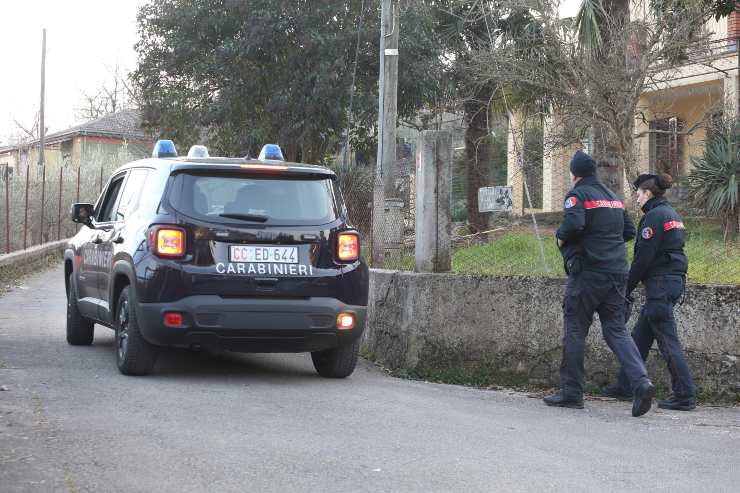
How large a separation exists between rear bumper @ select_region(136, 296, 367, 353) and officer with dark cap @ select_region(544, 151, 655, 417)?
171 centimetres

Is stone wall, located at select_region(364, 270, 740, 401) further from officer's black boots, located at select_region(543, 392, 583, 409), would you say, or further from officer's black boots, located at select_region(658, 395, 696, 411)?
officer's black boots, located at select_region(543, 392, 583, 409)

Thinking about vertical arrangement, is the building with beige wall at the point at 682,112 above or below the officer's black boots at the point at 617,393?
above

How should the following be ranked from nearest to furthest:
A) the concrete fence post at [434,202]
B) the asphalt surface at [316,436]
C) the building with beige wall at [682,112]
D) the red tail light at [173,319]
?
the asphalt surface at [316,436]
the red tail light at [173,319]
the concrete fence post at [434,202]
the building with beige wall at [682,112]

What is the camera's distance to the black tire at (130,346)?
807 cm

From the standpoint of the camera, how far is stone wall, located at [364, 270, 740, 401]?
818 centimetres

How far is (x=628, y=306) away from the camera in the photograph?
8.13m

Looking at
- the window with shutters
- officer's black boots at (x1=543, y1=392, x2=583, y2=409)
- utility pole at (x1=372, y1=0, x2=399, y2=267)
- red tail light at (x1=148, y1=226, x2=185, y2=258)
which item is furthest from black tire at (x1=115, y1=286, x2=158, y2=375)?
the window with shutters

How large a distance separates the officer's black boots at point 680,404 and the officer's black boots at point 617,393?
437 mm

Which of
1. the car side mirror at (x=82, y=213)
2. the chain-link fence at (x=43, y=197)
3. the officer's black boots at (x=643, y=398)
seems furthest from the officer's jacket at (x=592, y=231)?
the chain-link fence at (x=43, y=197)

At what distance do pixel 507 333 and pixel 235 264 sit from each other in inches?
95.8

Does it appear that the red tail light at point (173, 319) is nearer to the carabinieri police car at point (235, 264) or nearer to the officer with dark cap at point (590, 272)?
Answer: the carabinieri police car at point (235, 264)

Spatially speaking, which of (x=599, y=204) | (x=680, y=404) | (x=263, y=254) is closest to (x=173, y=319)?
(x=263, y=254)

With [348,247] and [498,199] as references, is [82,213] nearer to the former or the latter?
[348,247]

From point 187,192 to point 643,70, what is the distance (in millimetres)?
9466
